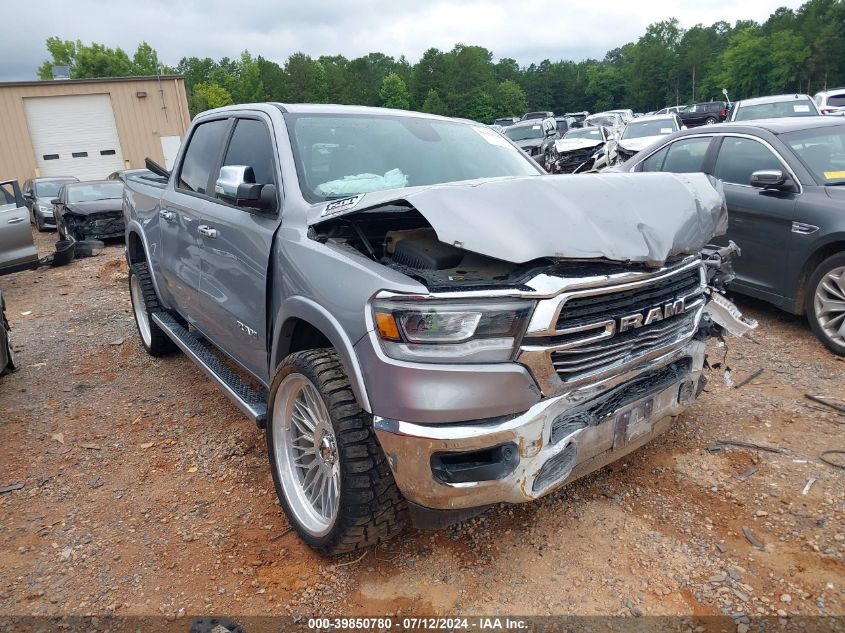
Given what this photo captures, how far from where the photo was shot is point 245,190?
283cm

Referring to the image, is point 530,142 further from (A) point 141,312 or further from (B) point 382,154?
(B) point 382,154

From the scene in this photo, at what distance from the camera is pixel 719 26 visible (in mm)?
103000

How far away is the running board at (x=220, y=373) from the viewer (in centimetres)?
309

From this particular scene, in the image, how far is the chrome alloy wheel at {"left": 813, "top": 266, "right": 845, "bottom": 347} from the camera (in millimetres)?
4387

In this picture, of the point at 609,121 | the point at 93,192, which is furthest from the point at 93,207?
the point at 609,121

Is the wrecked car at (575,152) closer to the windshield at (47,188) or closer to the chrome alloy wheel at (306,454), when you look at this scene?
the chrome alloy wheel at (306,454)

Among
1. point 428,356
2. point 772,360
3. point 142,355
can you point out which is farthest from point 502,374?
point 142,355

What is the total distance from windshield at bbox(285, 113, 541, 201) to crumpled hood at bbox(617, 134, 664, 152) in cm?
1011

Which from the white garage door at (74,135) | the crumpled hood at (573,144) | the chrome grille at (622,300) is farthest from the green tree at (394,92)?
the chrome grille at (622,300)

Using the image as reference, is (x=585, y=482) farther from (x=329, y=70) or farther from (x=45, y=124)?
(x=329, y=70)

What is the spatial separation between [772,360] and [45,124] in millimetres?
27751

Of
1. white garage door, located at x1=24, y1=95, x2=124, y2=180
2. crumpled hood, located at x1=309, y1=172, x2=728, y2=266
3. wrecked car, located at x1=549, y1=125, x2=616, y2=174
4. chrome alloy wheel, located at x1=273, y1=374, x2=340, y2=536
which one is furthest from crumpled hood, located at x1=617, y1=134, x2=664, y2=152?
white garage door, located at x1=24, y1=95, x2=124, y2=180

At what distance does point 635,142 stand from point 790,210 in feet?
31.3

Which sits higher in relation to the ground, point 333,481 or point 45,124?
point 45,124
